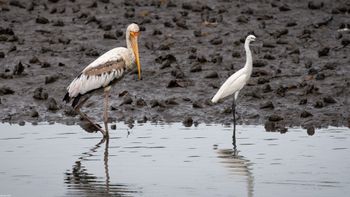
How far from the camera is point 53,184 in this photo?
1149 cm

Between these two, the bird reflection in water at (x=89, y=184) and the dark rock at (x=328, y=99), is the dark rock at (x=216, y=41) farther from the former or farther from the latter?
the bird reflection in water at (x=89, y=184)

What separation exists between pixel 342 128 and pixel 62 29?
10.1 meters

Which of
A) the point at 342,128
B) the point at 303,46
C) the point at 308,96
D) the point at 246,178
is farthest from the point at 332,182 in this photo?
the point at 303,46

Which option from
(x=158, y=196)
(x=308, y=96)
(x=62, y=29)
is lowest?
(x=158, y=196)

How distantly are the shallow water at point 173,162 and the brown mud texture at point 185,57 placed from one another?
1330 mm

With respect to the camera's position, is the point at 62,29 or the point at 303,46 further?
the point at 62,29

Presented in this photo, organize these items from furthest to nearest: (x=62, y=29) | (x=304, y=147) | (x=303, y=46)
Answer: (x=62, y=29)
(x=303, y=46)
(x=304, y=147)

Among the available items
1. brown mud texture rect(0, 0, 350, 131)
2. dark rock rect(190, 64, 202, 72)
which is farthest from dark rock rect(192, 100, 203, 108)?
dark rock rect(190, 64, 202, 72)

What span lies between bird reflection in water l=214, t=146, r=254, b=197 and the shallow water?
1 cm

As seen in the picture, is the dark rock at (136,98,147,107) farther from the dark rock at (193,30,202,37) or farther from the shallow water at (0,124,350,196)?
the dark rock at (193,30,202,37)

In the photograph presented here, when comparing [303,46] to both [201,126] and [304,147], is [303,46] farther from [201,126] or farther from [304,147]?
[304,147]

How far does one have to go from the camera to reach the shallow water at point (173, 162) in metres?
11.1

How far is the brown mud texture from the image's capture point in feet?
57.7

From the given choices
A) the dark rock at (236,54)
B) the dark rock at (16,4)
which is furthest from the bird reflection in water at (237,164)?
the dark rock at (16,4)
